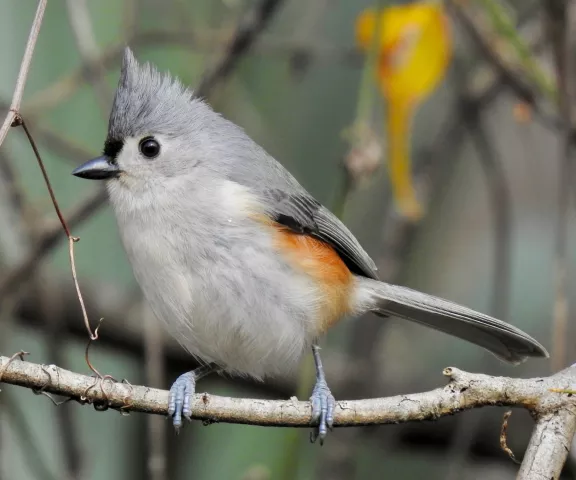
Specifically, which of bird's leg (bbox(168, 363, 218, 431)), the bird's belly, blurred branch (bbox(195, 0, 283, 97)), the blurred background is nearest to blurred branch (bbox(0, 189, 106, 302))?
the blurred background

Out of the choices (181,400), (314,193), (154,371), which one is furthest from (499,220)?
(181,400)

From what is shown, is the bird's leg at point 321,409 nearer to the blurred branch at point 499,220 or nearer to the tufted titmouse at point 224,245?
the tufted titmouse at point 224,245

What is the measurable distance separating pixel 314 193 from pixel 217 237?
1821 mm

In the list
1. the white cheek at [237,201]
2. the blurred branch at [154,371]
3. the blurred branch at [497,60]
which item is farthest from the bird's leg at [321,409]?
the blurred branch at [497,60]

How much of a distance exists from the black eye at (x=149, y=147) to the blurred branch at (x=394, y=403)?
85 centimetres

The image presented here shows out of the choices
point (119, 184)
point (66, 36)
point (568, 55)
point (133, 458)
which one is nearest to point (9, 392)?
point (133, 458)

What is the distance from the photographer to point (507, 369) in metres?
4.33

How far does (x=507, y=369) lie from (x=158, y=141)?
242 cm

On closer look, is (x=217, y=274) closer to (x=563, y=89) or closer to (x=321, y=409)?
(x=321, y=409)

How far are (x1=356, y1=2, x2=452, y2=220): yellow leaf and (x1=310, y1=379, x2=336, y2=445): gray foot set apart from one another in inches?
31.5

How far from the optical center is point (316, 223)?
2.70 metres

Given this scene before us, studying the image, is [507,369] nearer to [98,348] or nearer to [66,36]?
[98,348]

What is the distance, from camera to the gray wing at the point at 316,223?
2.59m

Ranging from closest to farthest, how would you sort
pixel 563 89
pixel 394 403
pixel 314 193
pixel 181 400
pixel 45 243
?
1. pixel 394 403
2. pixel 181 400
3. pixel 563 89
4. pixel 45 243
5. pixel 314 193
